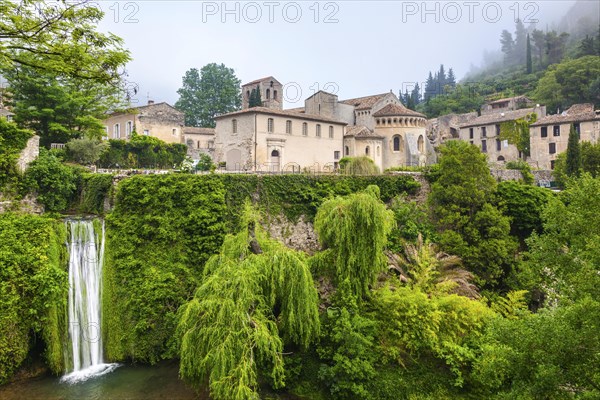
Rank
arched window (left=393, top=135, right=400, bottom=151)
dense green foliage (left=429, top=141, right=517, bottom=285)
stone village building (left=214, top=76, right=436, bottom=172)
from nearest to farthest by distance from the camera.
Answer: dense green foliage (left=429, top=141, right=517, bottom=285)
stone village building (left=214, top=76, right=436, bottom=172)
arched window (left=393, top=135, right=400, bottom=151)

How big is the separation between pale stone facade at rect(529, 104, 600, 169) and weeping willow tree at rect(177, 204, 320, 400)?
4012 cm

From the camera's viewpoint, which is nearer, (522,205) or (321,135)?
(522,205)

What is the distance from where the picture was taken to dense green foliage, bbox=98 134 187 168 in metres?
24.5

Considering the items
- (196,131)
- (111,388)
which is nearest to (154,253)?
(111,388)

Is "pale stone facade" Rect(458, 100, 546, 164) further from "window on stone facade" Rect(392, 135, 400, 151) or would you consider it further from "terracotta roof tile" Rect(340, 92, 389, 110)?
"window on stone facade" Rect(392, 135, 400, 151)

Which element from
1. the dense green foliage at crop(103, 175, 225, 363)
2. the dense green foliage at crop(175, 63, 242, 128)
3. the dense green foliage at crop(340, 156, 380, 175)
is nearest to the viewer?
the dense green foliage at crop(103, 175, 225, 363)

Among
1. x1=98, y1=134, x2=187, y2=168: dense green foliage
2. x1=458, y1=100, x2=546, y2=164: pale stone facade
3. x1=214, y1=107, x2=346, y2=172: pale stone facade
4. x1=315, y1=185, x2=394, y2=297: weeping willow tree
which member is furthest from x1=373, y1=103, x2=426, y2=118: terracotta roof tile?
x1=315, y1=185, x2=394, y2=297: weeping willow tree

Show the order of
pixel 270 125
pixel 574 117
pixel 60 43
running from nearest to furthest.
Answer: pixel 60 43 → pixel 270 125 → pixel 574 117

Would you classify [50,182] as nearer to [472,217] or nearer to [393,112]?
[472,217]

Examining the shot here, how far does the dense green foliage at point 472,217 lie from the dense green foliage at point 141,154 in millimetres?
19468

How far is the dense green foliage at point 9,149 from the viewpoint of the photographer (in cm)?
1411

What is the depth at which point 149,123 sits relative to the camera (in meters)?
35.5

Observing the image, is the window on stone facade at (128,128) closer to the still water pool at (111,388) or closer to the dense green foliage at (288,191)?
the dense green foliage at (288,191)

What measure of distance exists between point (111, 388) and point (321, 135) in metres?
22.1
